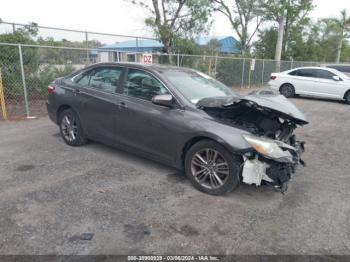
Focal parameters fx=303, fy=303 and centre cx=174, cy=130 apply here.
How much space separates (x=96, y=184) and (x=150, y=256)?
1.67m

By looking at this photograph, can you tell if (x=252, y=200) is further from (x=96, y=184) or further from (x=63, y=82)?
(x=63, y=82)

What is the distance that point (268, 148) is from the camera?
3494 millimetres

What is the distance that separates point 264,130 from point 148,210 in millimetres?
1823

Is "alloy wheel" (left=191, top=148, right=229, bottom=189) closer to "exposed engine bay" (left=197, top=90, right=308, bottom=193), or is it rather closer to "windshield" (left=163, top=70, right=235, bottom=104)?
"exposed engine bay" (left=197, top=90, right=308, bottom=193)

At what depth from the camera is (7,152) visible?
5.29 m

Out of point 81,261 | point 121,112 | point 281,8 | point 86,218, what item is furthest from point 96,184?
point 281,8

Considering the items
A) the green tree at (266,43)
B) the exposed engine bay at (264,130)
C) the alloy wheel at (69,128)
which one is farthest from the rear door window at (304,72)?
the green tree at (266,43)

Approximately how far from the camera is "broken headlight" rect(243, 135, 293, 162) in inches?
137

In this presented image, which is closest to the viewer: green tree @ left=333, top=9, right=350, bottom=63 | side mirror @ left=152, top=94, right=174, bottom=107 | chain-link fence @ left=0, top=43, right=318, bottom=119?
side mirror @ left=152, top=94, right=174, bottom=107

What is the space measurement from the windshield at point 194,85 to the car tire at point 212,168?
0.72m

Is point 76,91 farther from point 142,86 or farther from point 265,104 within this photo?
point 265,104

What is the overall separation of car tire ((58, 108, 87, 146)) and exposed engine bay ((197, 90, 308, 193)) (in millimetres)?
2488

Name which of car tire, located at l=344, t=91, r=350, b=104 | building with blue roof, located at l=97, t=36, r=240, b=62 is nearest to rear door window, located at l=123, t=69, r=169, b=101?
building with blue roof, located at l=97, t=36, r=240, b=62

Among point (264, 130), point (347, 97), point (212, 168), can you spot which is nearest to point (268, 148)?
point (264, 130)
